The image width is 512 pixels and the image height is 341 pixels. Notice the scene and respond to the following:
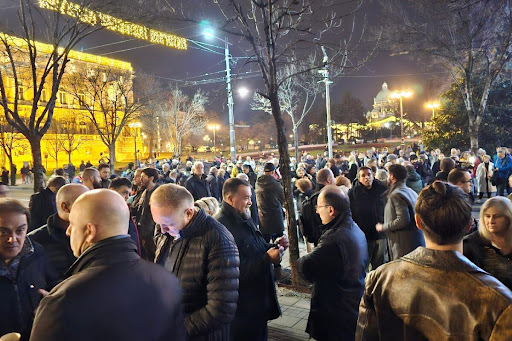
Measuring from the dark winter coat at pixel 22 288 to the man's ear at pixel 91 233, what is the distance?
1.18 meters

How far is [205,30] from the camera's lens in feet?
24.1

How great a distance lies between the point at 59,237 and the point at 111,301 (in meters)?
2.39

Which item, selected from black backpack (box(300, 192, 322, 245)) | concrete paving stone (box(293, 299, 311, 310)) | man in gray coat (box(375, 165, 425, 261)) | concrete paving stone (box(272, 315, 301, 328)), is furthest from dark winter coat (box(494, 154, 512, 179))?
concrete paving stone (box(272, 315, 301, 328))

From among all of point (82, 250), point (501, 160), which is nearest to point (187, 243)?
point (82, 250)

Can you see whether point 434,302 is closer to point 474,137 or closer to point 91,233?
point 91,233

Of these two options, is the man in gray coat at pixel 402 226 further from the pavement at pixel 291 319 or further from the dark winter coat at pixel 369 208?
the pavement at pixel 291 319

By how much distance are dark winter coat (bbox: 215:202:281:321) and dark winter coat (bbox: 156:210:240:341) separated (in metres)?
0.63

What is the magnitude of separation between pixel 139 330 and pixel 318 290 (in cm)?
204

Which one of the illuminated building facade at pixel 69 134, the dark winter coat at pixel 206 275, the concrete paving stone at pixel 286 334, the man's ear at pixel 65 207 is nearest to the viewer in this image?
the dark winter coat at pixel 206 275

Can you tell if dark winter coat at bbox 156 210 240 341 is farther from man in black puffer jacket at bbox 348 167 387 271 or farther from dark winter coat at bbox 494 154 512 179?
dark winter coat at bbox 494 154 512 179

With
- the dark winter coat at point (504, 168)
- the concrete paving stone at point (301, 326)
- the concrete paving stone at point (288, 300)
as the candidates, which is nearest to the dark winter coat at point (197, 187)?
the concrete paving stone at point (288, 300)

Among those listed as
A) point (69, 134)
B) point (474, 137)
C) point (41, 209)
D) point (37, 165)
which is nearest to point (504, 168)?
point (474, 137)

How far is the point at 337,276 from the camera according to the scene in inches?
134

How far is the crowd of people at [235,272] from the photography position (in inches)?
70.4
